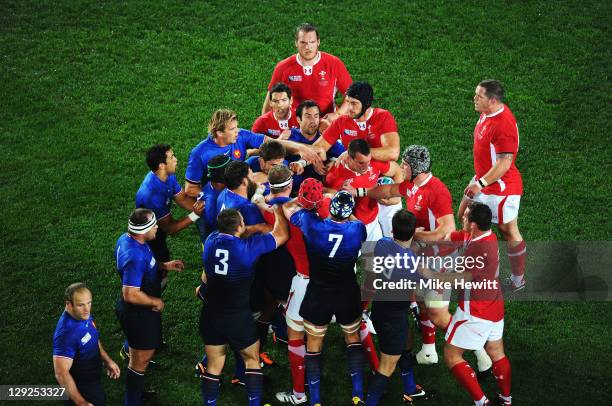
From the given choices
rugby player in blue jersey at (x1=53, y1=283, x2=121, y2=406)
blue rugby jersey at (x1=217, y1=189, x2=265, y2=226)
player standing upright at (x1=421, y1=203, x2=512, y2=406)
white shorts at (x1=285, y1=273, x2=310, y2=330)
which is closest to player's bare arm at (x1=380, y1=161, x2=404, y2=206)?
player standing upright at (x1=421, y1=203, x2=512, y2=406)

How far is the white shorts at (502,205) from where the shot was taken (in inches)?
360

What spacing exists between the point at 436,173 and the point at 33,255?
5591 mm

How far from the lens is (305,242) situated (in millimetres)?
7379

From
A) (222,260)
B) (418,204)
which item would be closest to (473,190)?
(418,204)

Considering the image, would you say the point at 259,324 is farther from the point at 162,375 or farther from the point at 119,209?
the point at 119,209

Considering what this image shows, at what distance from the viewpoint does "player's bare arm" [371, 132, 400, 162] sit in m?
8.84

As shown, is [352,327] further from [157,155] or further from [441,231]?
[157,155]

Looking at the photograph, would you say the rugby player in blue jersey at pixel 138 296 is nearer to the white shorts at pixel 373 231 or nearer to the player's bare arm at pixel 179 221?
the player's bare arm at pixel 179 221

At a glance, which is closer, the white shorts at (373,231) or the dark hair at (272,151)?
the dark hair at (272,151)

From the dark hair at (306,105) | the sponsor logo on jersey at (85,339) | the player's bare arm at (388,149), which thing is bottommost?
the sponsor logo on jersey at (85,339)

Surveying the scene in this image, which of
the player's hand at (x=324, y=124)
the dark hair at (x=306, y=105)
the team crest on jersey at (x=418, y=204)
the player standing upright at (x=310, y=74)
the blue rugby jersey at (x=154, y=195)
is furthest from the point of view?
the player standing upright at (x=310, y=74)

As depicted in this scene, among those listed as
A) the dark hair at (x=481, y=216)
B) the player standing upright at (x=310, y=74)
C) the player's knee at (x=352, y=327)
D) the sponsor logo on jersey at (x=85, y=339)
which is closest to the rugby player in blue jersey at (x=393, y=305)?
the player's knee at (x=352, y=327)

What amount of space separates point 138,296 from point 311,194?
1.83m

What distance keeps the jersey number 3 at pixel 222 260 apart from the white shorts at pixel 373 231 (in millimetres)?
2073
